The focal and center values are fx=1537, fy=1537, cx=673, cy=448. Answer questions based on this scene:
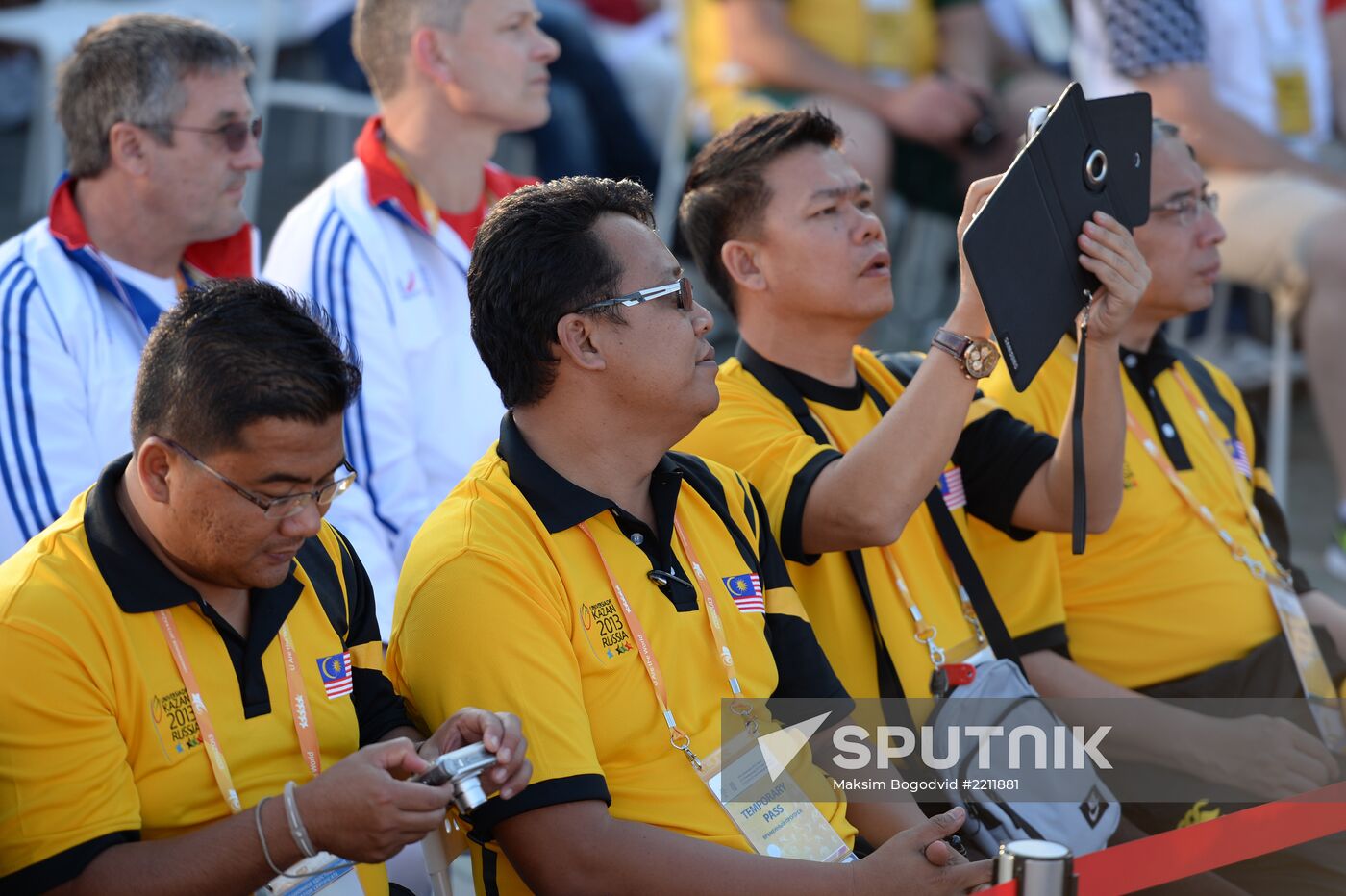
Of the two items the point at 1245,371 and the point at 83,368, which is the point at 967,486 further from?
the point at 1245,371

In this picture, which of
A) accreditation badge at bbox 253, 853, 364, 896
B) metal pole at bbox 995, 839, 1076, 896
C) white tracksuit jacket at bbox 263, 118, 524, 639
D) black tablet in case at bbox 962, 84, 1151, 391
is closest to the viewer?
metal pole at bbox 995, 839, 1076, 896

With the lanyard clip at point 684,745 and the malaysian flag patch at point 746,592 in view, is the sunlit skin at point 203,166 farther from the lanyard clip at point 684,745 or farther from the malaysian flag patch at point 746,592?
the lanyard clip at point 684,745

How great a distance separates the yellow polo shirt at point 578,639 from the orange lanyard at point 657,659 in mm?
10

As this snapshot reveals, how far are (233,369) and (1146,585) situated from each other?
204 cm

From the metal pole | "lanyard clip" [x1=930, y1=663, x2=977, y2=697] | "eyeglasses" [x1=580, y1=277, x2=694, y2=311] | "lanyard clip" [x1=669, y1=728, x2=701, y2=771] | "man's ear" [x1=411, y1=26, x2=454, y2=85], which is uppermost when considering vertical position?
"man's ear" [x1=411, y1=26, x2=454, y2=85]

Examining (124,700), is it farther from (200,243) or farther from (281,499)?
(200,243)

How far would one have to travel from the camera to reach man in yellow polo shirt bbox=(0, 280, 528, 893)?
1.92m

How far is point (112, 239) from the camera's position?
3357 millimetres

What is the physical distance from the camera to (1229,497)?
3420mm

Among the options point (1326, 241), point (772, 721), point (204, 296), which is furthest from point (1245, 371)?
point (204, 296)

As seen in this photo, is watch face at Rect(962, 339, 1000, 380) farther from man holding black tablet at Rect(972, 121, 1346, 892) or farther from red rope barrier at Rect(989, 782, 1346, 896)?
red rope barrier at Rect(989, 782, 1346, 896)

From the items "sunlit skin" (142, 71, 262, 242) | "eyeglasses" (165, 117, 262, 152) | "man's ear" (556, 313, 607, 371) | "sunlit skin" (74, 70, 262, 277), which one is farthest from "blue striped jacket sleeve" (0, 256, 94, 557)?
"man's ear" (556, 313, 607, 371)

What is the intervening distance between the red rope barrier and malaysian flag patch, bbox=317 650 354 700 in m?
0.96

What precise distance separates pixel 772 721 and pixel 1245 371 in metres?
4.97
